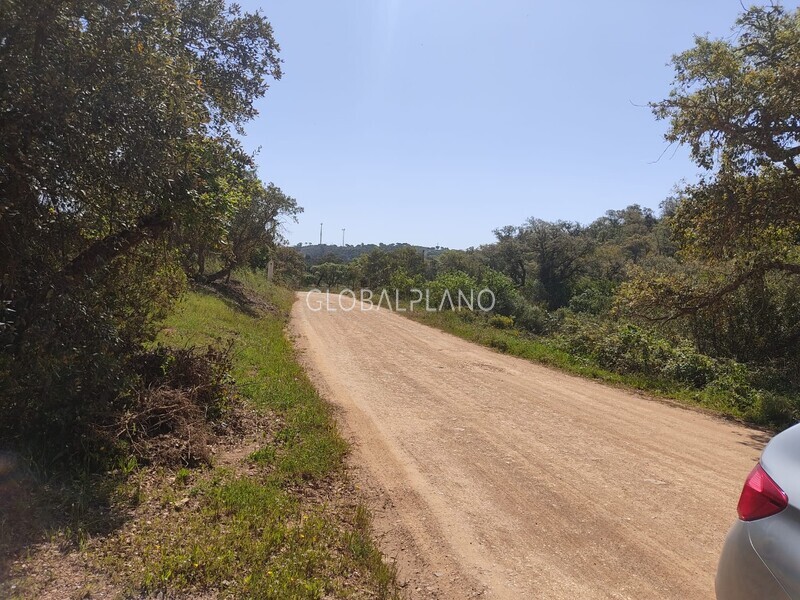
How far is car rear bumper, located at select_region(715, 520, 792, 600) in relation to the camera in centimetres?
194

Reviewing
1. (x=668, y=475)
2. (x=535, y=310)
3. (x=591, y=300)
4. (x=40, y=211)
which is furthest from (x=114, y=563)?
(x=591, y=300)

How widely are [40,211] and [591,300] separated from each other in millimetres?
33053

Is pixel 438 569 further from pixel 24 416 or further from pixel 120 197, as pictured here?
pixel 120 197

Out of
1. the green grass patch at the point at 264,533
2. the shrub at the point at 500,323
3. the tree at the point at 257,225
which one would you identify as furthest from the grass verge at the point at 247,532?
the tree at the point at 257,225

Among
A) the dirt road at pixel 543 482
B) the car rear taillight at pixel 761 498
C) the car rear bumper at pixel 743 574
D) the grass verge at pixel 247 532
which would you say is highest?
the car rear taillight at pixel 761 498

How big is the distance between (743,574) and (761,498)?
0.33m

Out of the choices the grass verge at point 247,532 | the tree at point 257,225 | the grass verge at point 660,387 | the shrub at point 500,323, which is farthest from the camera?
the tree at point 257,225

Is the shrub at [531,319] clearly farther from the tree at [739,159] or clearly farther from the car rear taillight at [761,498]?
the car rear taillight at [761,498]

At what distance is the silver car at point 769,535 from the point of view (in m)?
1.91

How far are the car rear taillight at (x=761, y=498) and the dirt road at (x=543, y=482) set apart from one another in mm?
1526

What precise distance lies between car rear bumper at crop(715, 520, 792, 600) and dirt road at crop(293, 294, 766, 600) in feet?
4.39

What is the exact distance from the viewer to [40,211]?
13.2ft

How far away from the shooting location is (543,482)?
5.08 meters

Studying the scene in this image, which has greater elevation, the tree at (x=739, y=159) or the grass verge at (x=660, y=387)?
the tree at (x=739, y=159)
